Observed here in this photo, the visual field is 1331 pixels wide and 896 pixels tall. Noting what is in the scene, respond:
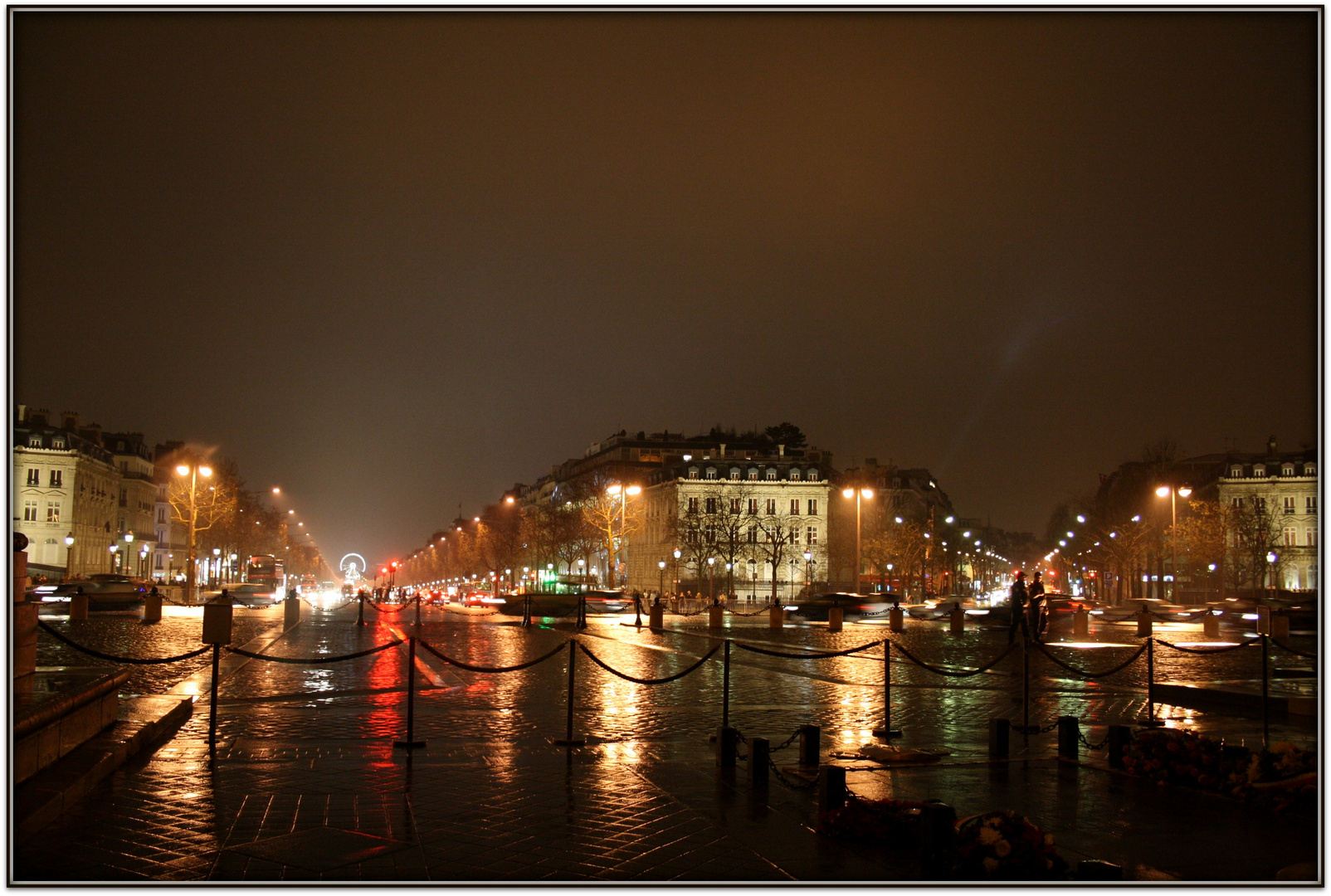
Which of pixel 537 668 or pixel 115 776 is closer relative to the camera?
pixel 115 776

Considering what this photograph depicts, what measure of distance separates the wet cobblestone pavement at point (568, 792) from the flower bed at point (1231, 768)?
24 cm

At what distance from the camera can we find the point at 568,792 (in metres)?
8.50

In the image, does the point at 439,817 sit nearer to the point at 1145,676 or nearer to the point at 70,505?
the point at 1145,676

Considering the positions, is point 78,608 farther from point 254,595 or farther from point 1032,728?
point 1032,728

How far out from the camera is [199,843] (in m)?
6.73

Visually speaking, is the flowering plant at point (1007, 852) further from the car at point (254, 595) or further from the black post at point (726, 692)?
the car at point (254, 595)

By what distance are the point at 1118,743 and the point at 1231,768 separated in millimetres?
1443

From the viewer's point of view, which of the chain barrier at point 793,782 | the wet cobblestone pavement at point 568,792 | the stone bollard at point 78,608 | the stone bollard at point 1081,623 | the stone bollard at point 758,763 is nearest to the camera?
the wet cobblestone pavement at point 568,792

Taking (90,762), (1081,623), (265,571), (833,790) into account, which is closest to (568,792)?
(833,790)

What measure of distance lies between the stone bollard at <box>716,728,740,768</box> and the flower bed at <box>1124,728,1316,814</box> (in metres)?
3.28

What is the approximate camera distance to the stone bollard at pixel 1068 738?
10359 mm

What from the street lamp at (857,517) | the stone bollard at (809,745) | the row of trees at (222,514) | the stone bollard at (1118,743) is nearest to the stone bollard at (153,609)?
the row of trees at (222,514)

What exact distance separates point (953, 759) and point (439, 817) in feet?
16.3

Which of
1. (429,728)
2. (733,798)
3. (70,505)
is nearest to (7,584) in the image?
(733,798)
